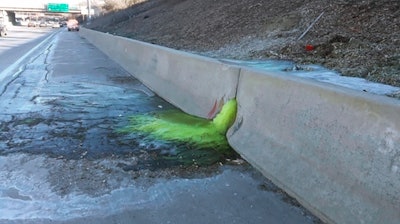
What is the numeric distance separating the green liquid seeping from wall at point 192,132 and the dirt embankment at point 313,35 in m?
2.14

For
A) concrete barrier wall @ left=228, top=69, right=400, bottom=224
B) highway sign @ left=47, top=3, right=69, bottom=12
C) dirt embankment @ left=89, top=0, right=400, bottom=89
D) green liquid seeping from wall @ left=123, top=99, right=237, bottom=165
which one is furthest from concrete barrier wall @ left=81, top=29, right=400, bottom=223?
highway sign @ left=47, top=3, right=69, bottom=12

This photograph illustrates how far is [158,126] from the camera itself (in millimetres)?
6645

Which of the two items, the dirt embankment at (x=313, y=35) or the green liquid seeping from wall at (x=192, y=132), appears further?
the dirt embankment at (x=313, y=35)

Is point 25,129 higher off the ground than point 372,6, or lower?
lower

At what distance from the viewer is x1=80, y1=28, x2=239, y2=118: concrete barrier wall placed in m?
6.51

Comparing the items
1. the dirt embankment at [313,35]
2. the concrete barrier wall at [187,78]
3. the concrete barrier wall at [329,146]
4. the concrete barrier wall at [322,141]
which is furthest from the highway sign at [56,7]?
the concrete barrier wall at [329,146]

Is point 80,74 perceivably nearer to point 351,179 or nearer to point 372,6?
point 372,6

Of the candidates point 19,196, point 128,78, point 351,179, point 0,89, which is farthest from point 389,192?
point 128,78

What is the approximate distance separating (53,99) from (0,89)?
79.5 inches

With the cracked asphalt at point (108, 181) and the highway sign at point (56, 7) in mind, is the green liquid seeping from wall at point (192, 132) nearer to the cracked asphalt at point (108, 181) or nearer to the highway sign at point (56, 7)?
the cracked asphalt at point (108, 181)

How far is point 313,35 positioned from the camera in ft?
31.6

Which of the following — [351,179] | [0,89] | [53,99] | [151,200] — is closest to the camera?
[351,179]

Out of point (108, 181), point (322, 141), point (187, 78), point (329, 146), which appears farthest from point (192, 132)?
point (329, 146)

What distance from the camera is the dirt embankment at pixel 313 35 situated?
7180mm
